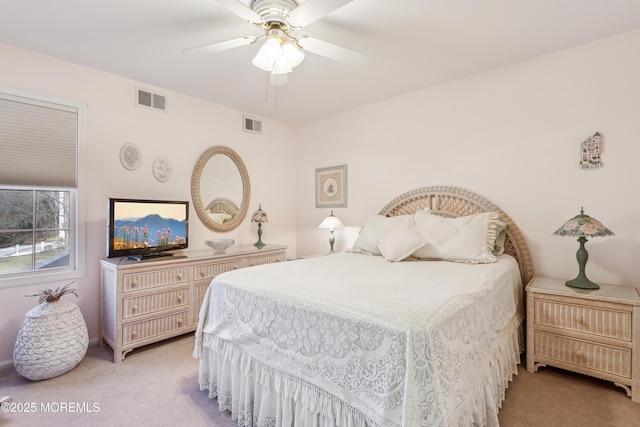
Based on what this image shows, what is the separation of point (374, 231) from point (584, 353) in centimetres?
182

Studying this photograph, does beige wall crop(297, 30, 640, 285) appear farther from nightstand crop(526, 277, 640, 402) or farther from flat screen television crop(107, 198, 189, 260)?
flat screen television crop(107, 198, 189, 260)

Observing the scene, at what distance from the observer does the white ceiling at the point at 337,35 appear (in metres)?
2.03

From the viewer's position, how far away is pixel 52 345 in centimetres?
226

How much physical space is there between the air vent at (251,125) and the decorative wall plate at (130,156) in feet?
4.57

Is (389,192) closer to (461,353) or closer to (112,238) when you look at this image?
(461,353)

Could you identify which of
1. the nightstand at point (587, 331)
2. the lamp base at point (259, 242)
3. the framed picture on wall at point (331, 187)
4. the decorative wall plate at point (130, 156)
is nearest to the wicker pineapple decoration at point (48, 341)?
the decorative wall plate at point (130, 156)

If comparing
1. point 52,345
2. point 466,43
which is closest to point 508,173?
point 466,43

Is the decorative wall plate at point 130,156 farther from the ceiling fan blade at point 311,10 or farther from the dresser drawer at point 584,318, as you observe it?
the dresser drawer at point 584,318

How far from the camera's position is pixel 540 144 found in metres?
2.73

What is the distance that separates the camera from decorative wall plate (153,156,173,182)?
330 cm

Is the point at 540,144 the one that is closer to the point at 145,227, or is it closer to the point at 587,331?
the point at 587,331

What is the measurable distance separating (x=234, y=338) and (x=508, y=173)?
2786 millimetres

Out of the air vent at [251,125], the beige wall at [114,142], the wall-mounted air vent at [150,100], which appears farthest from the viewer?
the air vent at [251,125]

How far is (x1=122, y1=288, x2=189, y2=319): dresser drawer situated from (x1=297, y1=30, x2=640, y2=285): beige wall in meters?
2.36
